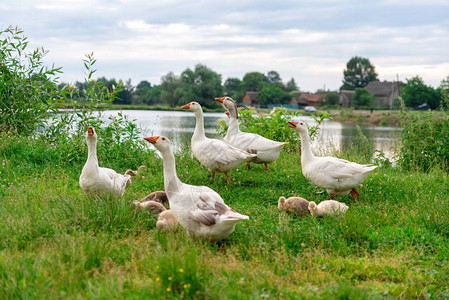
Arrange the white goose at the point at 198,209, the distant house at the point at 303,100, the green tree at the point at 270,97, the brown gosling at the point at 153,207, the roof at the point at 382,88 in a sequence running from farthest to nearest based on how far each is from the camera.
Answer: the distant house at the point at 303,100
the roof at the point at 382,88
the green tree at the point at 270,97
the brown gosling at the point at 153,207
the white goose at the point at 198,209

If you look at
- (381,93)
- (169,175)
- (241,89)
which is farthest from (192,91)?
(241,89)

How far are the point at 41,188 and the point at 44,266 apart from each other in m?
3.78

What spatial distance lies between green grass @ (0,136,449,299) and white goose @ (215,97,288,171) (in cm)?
146

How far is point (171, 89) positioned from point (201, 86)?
1389cm

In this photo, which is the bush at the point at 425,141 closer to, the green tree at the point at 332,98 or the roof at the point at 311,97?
the green tree at the point at 332,98

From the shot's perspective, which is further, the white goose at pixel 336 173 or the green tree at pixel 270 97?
the green tree at pixel 270 97

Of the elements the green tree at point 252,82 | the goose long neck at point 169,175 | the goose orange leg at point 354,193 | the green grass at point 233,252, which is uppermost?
the green tree at point 252,82

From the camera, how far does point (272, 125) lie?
11914 mm

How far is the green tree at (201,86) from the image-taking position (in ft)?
159

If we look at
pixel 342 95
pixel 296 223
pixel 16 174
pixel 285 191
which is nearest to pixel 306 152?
pixel 285 191

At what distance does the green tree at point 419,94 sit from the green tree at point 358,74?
54.7 m

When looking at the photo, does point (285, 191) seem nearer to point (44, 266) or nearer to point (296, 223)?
point (296, 223)

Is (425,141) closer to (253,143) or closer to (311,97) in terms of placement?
(253,143)

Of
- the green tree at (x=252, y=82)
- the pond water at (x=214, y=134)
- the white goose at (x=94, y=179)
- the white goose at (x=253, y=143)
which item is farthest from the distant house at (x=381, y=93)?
the white goose at (x=94, y=179)
